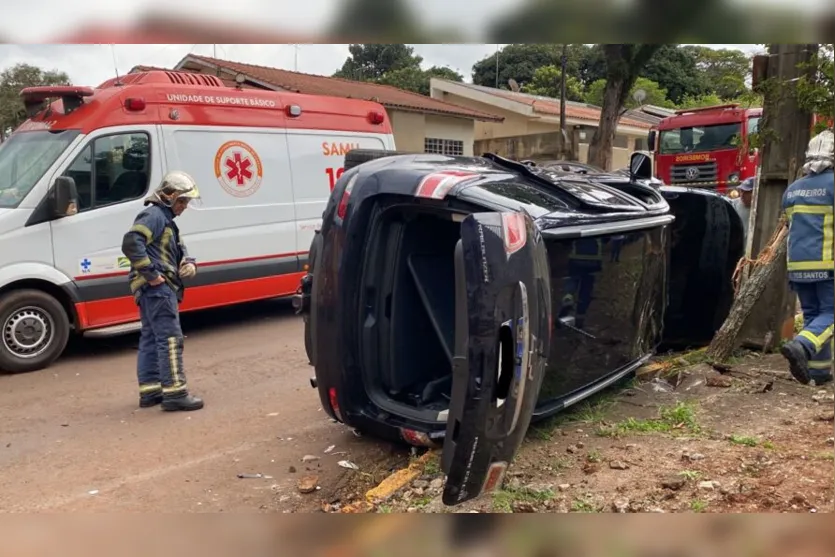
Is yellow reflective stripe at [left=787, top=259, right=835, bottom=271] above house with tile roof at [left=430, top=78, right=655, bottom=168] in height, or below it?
below

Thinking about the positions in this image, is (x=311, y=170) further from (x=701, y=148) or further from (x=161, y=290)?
(x=701, y=148)

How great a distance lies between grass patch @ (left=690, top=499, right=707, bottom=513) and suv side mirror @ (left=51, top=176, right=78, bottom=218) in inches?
222

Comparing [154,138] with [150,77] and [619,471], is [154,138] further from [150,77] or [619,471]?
[619,471]

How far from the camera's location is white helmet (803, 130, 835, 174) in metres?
4.63

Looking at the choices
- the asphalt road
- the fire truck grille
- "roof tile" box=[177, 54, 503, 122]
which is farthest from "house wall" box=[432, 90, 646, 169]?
the asphalt road

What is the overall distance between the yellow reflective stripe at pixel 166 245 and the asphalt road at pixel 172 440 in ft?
3.63

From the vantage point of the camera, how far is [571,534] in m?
2.29

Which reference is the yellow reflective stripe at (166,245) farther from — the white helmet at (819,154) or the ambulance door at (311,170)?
the white helmet at (819,154)

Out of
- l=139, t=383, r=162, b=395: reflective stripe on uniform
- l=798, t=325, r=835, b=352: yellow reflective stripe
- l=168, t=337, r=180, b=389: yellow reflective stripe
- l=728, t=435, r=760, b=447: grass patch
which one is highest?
l=798, t=325, r=835, b=352: yellow reflective stripe

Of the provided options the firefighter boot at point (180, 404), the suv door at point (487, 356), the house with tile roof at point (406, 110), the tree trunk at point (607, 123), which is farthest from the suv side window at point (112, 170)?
the tree trunk at point (607, 123)

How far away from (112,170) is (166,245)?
1.82 m

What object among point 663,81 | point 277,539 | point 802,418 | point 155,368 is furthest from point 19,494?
point 663,81

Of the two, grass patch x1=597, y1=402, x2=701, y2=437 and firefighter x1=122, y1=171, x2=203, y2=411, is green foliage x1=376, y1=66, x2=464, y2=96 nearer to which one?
firefighter x1=122, y1=171, x2=203, y2=411

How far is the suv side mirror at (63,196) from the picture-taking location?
6.25 meters
